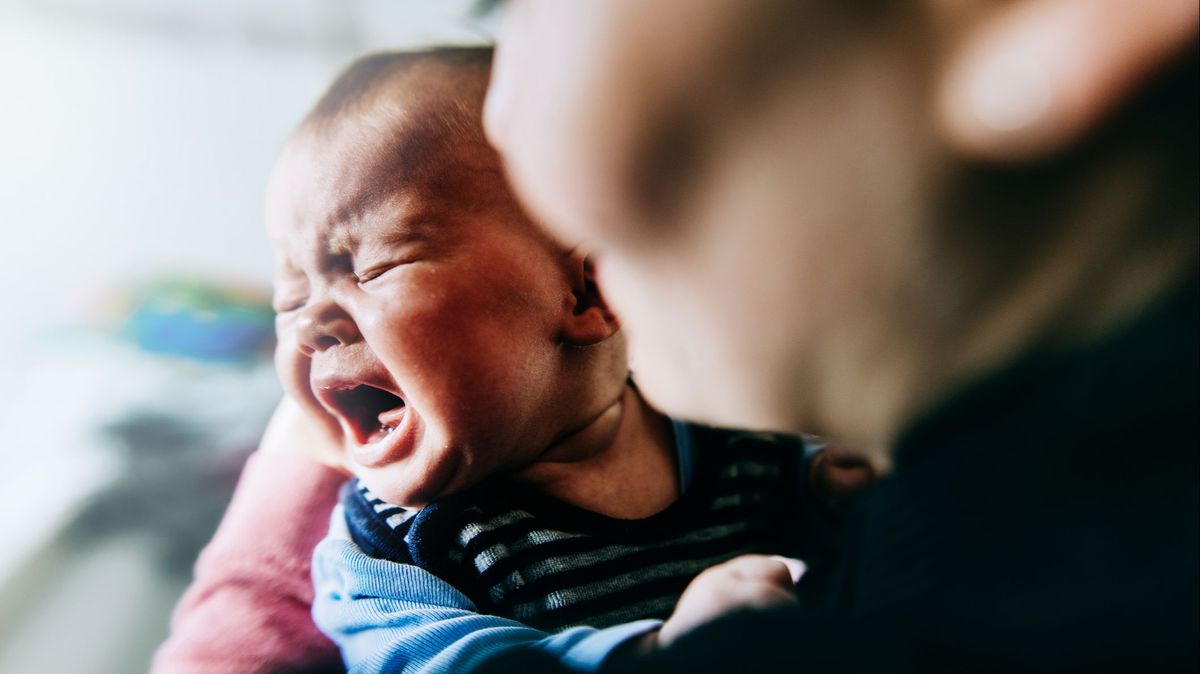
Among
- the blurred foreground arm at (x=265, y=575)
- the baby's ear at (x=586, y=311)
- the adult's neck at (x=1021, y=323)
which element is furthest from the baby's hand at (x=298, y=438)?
the adult's neck at (x=1021, y=323)

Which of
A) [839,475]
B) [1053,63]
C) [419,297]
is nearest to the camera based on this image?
[1053,63]

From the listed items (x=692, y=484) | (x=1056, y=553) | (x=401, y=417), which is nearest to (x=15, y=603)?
(x=401, y=417)

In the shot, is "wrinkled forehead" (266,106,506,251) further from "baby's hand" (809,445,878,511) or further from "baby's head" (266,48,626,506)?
"baby's hand" (809,445,878,511)

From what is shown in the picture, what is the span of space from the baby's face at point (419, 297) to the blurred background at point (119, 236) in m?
0.07

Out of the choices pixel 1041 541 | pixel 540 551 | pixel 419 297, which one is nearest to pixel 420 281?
pixel 419 297

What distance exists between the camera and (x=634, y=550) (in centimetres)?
35

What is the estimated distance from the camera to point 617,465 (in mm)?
379

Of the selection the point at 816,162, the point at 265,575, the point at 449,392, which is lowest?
the point at 265,575

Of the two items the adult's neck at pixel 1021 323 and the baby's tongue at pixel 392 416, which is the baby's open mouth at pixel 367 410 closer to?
the baby's tongue at pixel 392 416

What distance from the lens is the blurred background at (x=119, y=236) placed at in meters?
0.38

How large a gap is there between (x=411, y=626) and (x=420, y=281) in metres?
0.13

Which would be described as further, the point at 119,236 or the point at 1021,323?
the point at 119,236

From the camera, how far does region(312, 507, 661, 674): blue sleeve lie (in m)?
0.29

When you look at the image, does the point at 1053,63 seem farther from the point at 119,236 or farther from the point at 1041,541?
the point at 119,236
